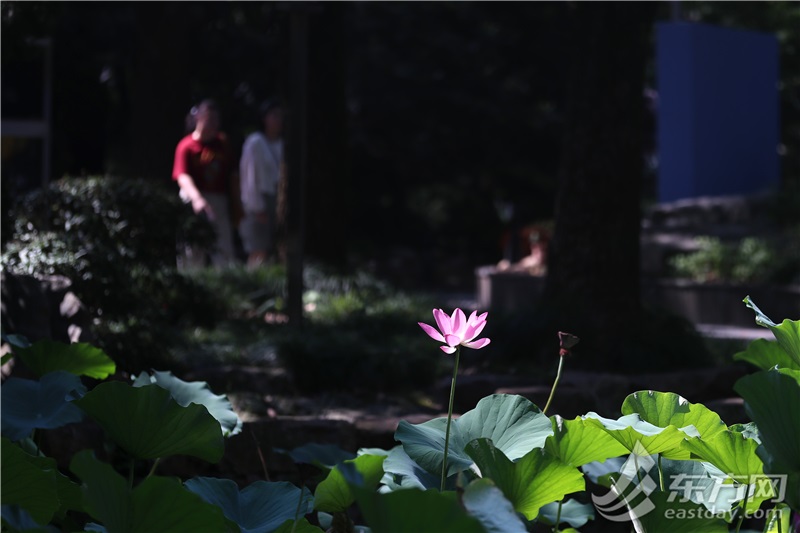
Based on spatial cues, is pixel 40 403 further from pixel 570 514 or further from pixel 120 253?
pixel 120 253

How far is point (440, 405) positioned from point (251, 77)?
14365 mm

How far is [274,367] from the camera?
5945 mm

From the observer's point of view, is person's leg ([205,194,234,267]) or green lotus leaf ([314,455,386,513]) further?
person's leg ([205,194,234,267])

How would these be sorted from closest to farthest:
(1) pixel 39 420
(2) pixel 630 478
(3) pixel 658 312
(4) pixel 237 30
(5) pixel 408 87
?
(2) pixel 630 478, (1) pixel 39 420, (3) pixel 658 312, (4) pixel 237 30, (5) pixel 408 87

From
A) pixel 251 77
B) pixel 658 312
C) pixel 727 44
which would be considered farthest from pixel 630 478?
pixel 251 77

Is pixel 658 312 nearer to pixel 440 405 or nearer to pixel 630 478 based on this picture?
pixel 440 405

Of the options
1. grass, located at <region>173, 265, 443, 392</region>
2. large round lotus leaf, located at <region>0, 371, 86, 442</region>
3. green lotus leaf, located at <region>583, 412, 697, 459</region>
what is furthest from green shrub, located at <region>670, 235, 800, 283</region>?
green lotus leaf, located at <region>583, 412, 697, 459</region>

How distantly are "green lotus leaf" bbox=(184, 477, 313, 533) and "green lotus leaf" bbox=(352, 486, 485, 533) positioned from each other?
649 millimetres

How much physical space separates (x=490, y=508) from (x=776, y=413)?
1.73ft

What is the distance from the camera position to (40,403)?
244 centimetres

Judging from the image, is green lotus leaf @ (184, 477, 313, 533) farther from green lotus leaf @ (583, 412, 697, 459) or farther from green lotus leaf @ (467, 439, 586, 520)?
green lotus leaf @ (583, 412, 697, 459)

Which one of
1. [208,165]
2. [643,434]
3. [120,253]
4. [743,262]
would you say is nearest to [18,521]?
[643,434]

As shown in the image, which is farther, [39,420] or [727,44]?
[727,44]

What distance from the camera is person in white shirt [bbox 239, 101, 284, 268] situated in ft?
33.3
